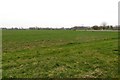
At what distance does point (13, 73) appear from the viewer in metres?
9.04

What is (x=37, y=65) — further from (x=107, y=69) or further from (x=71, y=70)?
(x=107, y=69)

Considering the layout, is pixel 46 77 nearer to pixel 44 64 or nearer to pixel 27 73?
pixel 27 73

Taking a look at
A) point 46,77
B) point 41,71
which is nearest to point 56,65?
point 41,71

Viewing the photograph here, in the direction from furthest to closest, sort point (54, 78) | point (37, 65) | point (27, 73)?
point (37, 65) < point (27, 73) < point (54, 78)

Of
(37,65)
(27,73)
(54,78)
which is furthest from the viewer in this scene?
(37,65)

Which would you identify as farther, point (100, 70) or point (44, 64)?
point (44, 64)

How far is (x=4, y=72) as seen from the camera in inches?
364

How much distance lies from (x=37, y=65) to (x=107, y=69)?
3362mm

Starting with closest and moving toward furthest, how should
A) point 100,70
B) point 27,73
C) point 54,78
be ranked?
1. point 54,78
2. point 27,73
3. point 100,70

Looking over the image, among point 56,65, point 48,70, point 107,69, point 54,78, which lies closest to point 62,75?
point 54,78

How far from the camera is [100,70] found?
9.68 metres

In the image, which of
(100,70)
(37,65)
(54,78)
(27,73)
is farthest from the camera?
(37,65)

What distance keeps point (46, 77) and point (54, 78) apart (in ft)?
1.14

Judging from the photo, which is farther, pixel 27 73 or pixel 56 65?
pixel 56 65
